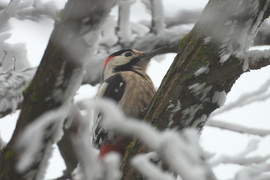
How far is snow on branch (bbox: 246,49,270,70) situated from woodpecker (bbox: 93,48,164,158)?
145cm

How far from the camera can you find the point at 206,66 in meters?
2.16

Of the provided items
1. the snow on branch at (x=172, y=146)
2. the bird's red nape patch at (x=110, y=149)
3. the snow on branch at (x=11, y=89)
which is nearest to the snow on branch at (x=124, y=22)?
the snow on branch at (x=11, y=89)

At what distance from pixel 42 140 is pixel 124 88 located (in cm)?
224

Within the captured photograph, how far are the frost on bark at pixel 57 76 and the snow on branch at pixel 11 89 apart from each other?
5.53ft

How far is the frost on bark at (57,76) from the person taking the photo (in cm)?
143

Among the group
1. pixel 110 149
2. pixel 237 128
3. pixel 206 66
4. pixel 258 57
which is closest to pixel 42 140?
pixel 206 66

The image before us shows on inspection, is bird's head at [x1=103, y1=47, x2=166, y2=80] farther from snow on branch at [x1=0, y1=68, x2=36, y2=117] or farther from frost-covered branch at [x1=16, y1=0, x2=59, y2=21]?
snow on branch at [x1=0, y1=68, x2=36, y2=117]

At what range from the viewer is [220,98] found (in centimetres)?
224

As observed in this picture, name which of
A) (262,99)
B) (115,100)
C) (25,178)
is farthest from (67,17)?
(115,100)

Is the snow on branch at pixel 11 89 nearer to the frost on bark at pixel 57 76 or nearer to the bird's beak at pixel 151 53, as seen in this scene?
the bird's beak at pixel 151 53

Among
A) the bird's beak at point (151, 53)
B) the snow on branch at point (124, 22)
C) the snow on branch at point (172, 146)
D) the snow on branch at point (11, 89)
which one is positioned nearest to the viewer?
the snow on branch at point (172, 146)

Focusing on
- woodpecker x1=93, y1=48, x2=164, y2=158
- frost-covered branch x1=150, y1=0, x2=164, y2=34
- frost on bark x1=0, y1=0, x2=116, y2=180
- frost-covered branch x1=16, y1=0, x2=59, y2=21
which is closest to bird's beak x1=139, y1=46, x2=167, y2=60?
woodpecker x1=93, y1=48, x2=164, y2=158

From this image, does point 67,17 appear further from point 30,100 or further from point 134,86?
point 134,86

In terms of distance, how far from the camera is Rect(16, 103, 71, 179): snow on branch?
148cm
